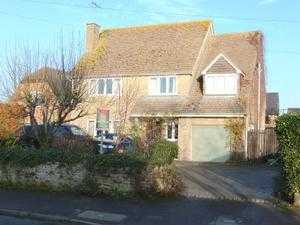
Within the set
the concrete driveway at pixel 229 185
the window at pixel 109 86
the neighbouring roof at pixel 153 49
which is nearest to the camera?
the concrete driveway at pixel 229 185

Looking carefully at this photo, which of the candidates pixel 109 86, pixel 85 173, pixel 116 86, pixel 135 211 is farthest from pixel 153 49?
pixel 135 211

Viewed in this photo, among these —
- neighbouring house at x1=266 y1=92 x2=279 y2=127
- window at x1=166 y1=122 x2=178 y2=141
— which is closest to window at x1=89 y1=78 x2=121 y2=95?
window at x1=166 y1=122 x2=178 y2=141

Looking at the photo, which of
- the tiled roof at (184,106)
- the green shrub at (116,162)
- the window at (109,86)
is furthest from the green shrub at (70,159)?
the window at (109,86)

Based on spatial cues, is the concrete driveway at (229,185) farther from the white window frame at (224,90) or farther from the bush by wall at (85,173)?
the white window frame at (224,90)

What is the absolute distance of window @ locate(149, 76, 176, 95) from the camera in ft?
116

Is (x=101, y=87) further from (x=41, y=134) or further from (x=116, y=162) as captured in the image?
(x=116, y=162)

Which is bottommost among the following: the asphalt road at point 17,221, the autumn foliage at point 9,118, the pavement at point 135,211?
the asphalt road at point 17,221

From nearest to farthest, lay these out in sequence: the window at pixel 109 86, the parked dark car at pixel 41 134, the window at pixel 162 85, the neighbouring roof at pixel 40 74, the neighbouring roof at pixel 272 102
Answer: the parked dark car at pixel 41 134
the neighbouring roof at pixel 40 74
the window at pixel 162 85
the window at pixel 109 86
the neighbouring roof at pixel 272 102

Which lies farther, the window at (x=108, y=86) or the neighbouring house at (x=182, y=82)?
the window at (x=108, y=86)

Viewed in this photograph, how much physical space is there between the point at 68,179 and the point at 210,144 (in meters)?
16.7

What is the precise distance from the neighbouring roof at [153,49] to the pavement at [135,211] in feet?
66.0

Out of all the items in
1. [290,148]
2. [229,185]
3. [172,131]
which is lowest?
[229,185]

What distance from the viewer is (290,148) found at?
14.5 m

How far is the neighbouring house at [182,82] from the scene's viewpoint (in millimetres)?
32531
